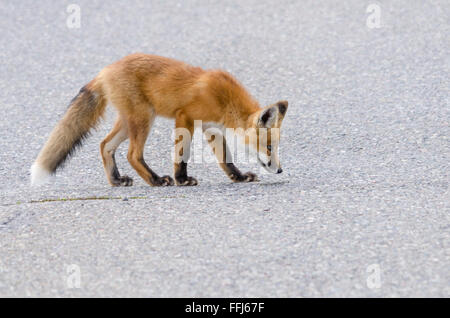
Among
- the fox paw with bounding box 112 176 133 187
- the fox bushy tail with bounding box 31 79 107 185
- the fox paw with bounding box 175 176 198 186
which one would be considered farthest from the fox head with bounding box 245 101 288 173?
the fox bushy tail with bounding box 31 79 107 185

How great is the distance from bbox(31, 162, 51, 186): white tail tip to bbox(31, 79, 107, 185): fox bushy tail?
4 cm

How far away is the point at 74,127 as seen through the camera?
6582 mm

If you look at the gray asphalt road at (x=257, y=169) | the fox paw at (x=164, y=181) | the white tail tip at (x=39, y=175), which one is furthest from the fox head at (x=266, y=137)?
the white tail tip at (x=39, y=175)

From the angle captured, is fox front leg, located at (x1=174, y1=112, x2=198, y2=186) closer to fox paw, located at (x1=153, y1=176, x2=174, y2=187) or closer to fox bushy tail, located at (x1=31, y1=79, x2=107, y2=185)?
fox paw, located at (x1=153, y1=176, x2=174, y2=187)

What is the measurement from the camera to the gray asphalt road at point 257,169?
4.30m

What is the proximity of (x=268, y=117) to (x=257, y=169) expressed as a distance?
3.69 ft

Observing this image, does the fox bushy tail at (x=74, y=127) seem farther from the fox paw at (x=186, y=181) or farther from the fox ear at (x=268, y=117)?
the fox ear at (x=268, y=117)

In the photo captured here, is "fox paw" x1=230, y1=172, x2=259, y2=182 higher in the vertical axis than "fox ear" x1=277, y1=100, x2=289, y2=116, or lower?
lower

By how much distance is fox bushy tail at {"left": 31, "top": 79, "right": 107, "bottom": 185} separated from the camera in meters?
6.48

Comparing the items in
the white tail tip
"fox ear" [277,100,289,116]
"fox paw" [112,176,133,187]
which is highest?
"fox ear" [277,100,289,116]

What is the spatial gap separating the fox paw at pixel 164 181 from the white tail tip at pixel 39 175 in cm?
99

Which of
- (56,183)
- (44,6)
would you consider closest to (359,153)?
(56,183)

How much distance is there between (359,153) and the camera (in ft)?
23.8

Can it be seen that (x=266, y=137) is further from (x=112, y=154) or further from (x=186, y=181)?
(x=112, y=154)
